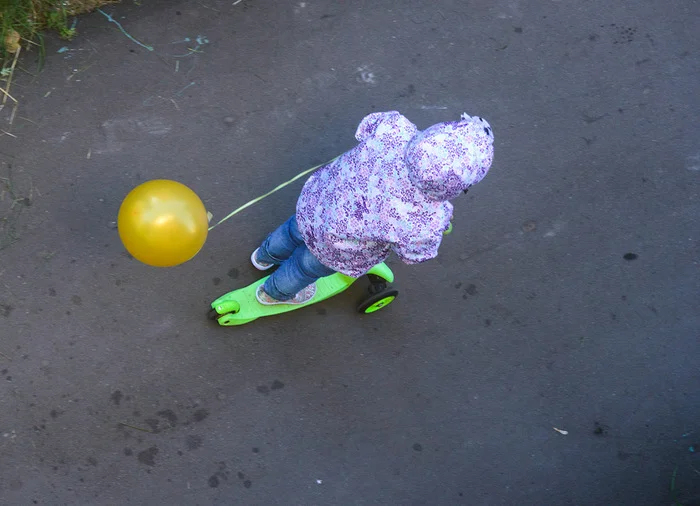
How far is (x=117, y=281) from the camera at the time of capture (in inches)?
147

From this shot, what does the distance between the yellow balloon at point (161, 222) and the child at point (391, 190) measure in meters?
0.48

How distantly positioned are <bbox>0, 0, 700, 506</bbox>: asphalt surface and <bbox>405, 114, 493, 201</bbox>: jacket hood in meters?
1.49

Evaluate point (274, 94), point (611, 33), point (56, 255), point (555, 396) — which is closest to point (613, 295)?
point (555, 396)

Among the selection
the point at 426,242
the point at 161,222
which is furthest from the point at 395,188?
the point at 161,222

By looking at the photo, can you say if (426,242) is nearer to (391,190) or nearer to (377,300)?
(391,190)

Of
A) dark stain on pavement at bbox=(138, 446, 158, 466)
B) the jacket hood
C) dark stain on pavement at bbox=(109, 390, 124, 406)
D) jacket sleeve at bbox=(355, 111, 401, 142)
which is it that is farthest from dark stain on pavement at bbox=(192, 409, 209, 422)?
the jacket hood

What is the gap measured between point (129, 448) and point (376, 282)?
1.51 metres

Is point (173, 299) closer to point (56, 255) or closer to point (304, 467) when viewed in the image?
point (56, 255)

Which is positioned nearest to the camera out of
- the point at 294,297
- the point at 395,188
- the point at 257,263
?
the point at 395,188

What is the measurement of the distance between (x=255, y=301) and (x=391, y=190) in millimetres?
1349

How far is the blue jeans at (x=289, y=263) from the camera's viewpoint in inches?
130

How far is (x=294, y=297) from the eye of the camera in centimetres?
368

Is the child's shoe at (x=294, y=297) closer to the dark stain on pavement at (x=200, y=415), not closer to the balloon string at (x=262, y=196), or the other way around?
the balloon string at (x=262, y=196)

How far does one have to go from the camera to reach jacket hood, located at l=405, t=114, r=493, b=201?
2473mm
